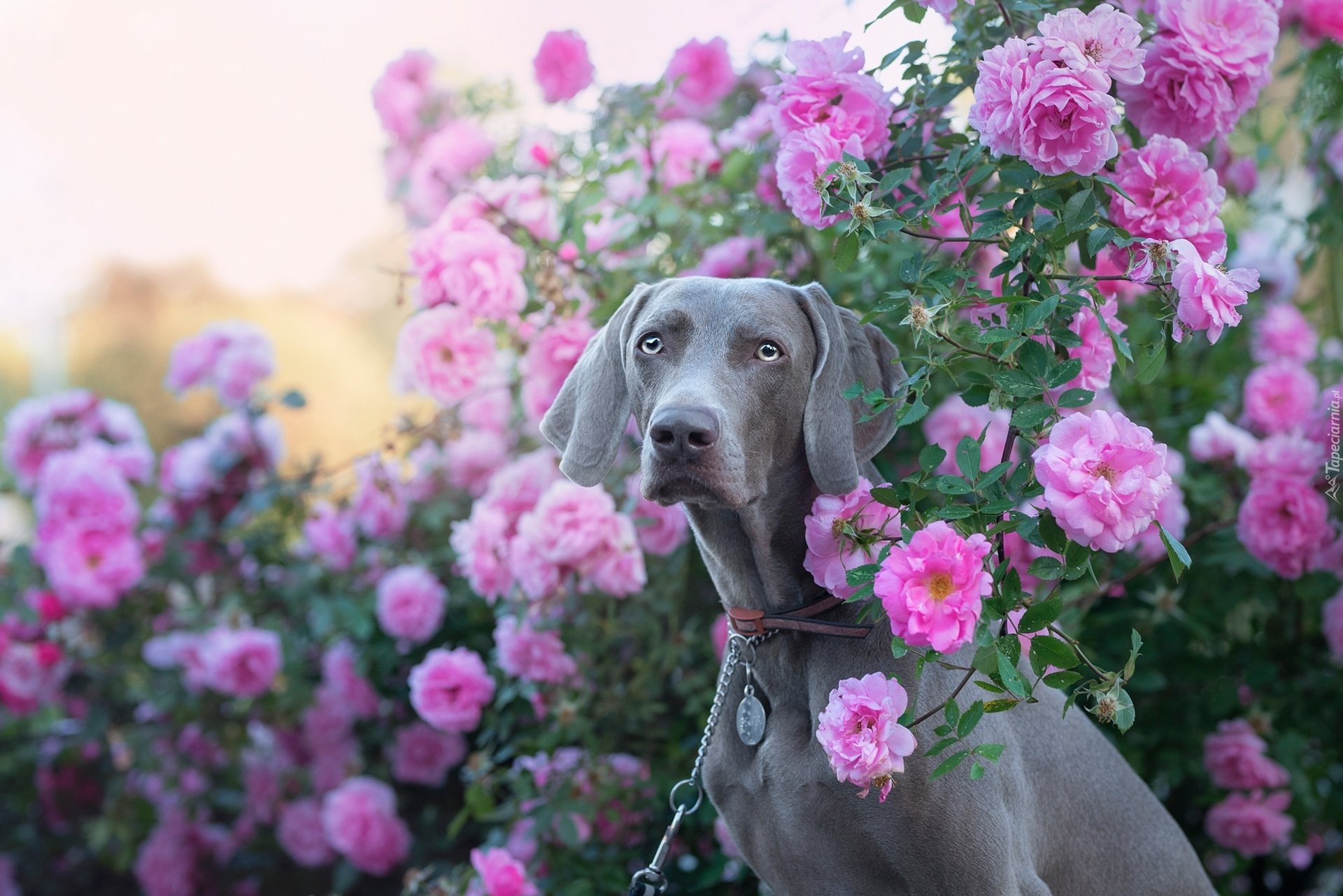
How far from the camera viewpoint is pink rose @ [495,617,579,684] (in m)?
2.73

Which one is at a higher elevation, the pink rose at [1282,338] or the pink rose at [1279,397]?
the pink rose at [1279,397]

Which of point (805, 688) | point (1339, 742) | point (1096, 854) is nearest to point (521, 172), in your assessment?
point (805, 688)

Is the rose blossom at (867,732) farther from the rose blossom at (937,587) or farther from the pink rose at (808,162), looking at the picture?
the pink rose at (808,162)

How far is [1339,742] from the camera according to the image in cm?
310

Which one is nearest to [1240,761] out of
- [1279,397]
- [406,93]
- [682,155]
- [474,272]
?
[1279,397]

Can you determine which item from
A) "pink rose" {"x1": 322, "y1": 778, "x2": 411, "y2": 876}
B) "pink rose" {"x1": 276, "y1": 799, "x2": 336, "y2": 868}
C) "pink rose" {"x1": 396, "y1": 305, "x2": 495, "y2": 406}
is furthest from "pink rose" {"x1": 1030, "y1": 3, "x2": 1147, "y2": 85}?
"pink rose" {"x1": 276, "y1": 799, "x2": 336, "y2": 868}

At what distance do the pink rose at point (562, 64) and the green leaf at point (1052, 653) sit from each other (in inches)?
79.9

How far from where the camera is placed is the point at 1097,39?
5.62ft

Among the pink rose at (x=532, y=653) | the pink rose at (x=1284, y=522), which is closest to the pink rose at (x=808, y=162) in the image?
the pink rose at (x=532, y=653)

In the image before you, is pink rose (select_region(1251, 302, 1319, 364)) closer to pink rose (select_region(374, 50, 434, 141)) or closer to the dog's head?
the dog's head

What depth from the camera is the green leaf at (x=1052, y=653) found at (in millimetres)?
1594

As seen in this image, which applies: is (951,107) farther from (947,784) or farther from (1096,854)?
(1096,854)

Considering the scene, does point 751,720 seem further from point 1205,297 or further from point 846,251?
point 1205,297

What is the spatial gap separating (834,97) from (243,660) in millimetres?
2742
